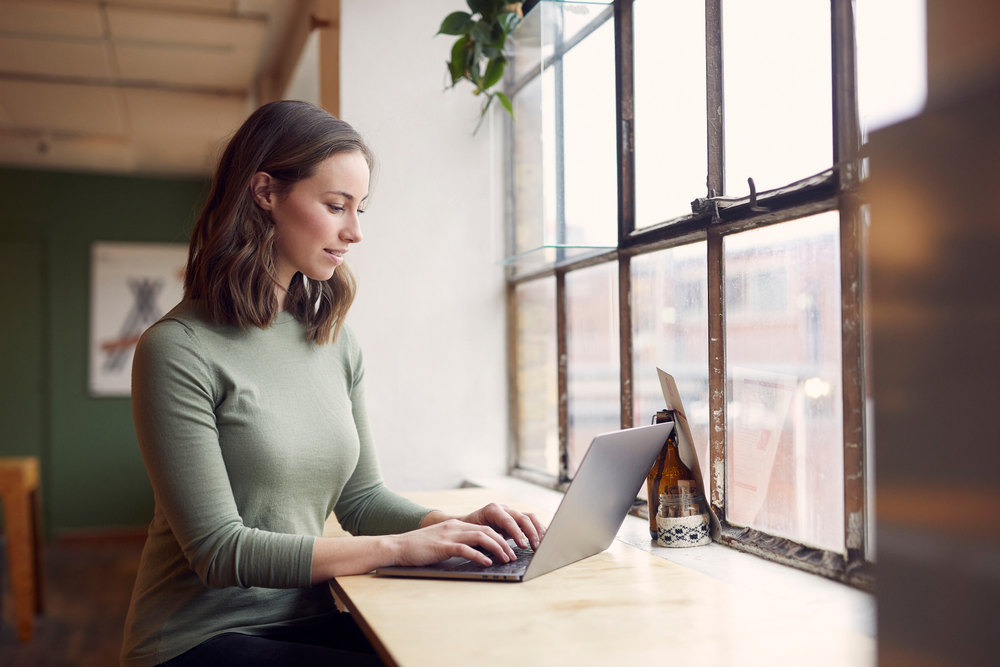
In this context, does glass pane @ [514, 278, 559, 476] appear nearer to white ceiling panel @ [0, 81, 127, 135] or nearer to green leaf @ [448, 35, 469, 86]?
green leaf @ [448, 35, 469, 86]

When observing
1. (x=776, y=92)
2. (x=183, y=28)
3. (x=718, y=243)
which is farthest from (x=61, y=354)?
(x=776, y=92)

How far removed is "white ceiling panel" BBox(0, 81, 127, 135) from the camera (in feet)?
12.8

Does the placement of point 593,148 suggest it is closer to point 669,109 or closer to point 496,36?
point 669,109

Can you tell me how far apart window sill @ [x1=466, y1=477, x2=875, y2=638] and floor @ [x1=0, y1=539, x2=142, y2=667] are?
2.75 m

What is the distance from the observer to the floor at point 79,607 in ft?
10.5

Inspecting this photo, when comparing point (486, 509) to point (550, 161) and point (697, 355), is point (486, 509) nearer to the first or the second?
point (697, 355)

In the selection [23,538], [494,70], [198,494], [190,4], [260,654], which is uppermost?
[190,4]

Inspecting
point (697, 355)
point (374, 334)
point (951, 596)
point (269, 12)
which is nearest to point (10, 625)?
point (374, 334)

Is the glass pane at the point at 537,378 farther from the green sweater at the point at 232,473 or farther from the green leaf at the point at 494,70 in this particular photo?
the green sweater at the point at 232,473

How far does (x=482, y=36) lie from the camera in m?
2.05

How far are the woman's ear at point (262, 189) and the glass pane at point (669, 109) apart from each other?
0.82 meters

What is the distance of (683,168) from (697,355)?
0.39 metres

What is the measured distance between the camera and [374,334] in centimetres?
231

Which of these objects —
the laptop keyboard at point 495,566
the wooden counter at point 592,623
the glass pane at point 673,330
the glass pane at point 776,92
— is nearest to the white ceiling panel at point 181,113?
the glass pane at point 673,330
